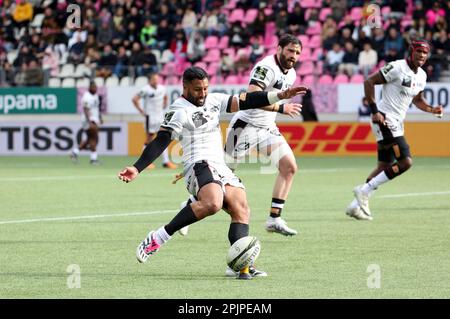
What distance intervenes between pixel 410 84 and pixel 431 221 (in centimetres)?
221

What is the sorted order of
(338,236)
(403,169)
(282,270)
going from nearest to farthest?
(282,270)
(338,236)
(403,169)

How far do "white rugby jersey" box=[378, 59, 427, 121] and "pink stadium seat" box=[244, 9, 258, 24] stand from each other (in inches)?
778

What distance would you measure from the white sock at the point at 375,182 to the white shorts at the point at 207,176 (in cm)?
556

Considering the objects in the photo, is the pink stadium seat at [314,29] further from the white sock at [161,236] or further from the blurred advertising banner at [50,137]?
the white sock at [161,236]

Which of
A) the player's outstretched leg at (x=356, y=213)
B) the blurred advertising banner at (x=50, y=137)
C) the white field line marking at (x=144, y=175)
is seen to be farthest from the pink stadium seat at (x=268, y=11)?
the player's outstretched leg at (x=356, y=213)

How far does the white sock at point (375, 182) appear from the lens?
52.7 feet

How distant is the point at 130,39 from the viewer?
121 ft

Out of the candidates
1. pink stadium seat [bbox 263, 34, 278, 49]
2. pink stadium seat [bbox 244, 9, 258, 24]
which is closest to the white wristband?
pink stadium seat [bbox 263, 34, 278, 49]

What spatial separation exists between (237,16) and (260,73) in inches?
900

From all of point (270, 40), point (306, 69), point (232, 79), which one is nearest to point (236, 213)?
point (306, 69)

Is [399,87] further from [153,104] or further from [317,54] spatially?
→ [317,54]

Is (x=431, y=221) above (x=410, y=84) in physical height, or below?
below

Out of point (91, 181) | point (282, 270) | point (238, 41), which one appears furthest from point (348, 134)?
point (282, 270)
